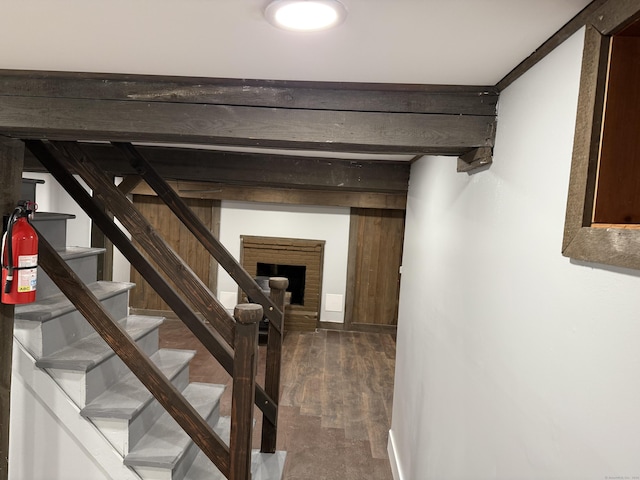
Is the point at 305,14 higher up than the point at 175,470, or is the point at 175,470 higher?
the point at 305,14

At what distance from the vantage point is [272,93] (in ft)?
4.49

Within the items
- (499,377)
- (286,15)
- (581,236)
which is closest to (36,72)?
(286,15)

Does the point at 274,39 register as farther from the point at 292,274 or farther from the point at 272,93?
the point at 292,274

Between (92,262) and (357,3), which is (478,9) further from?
(92,262)

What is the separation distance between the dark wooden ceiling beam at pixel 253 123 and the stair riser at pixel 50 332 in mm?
926

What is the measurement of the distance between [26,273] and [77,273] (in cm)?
81

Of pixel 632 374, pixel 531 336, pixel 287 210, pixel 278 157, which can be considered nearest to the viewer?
pixel 632 374

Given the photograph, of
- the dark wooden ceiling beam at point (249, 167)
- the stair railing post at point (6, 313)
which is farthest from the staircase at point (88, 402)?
the dark wooden ceiling beam at point (249, 167)

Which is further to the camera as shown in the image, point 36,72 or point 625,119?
point 36,72

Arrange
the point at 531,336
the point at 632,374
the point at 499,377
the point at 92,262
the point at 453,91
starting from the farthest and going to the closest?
the point at 92,262
the point at 453,91
the point at 499,377
the point at 531,336
the point at 632,374

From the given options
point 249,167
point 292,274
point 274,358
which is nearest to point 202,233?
point 249,167

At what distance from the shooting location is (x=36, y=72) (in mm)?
1374

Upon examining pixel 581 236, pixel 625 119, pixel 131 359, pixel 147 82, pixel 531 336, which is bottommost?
pixel 131 359

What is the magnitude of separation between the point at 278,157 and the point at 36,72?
5.46ft
